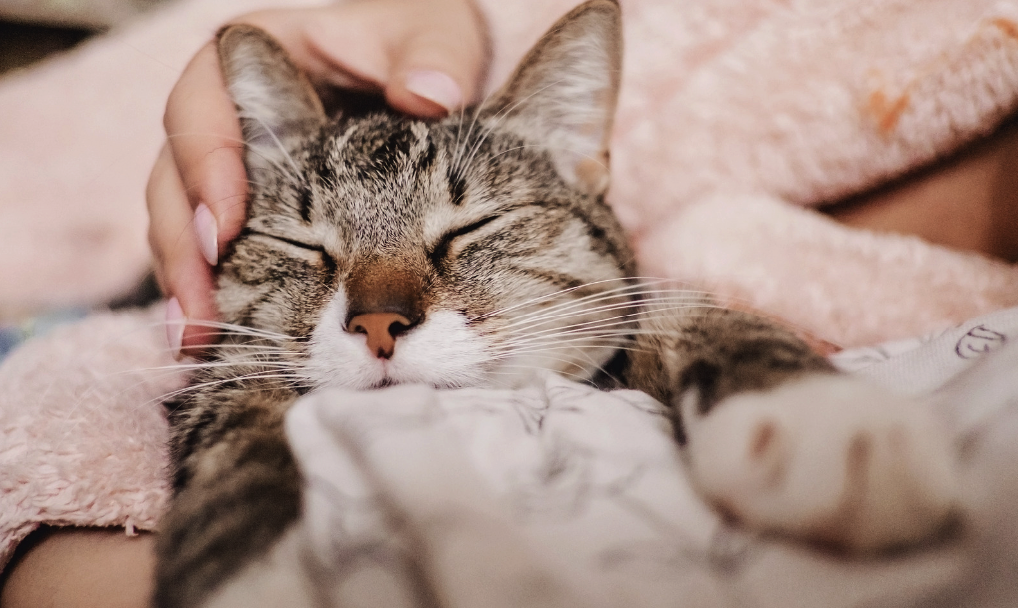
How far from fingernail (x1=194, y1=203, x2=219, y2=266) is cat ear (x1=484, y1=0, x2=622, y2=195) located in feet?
1.49

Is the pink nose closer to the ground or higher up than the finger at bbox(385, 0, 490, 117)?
closer to the ground

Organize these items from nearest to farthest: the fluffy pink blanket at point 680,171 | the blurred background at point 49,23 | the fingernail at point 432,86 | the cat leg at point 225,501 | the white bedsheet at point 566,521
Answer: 1. the white bedsheet at point 566,521
2. the cat leg at point 225,501
3. the fluffy pink blanket at point 680,171
4. the fingernail at point 432,86
5. the blurred background at point 49,23

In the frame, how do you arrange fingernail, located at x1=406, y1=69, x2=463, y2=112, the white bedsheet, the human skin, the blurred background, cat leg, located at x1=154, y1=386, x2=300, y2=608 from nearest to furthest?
the white bedsheet < cat leg, located at x1=154, y1=386, x2=300, y2=608 < the human skin < fingernail, located at x1=406, y1=69, x2=463, y2=112 < the blurred background

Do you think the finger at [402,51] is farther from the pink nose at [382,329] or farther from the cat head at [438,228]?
the pink nose at [382,329]

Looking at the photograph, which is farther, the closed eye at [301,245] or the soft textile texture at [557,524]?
the closed eye at [301,245]

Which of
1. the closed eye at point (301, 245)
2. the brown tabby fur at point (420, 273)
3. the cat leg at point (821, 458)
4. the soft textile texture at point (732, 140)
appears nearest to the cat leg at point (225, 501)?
the brown tabby fur at point (420, 273)

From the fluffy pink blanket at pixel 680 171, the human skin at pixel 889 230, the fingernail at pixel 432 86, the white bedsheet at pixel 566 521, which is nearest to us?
the white bedsheet at pixel 566 521

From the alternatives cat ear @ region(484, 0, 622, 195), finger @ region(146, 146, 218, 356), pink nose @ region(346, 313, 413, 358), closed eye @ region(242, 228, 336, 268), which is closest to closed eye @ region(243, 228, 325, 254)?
closed eye @ region(242, 228, 336, 268)

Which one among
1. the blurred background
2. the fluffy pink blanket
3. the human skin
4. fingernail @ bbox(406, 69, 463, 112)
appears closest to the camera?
the human skin

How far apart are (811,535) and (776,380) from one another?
13cm

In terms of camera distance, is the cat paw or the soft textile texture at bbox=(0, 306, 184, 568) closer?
the cat paw

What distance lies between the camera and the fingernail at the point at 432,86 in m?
0.80

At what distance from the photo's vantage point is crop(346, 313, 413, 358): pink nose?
0.57 meters

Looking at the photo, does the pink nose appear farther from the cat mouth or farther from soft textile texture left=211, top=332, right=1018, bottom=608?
soft textile texture left=211, top=332, right=1018, bottom=608
